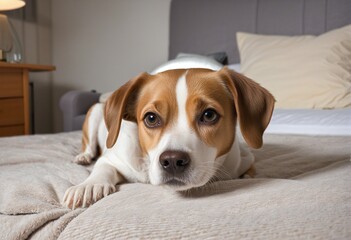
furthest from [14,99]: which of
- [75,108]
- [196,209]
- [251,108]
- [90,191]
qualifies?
[196,209]

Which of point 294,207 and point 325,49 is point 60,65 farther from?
point 294,207

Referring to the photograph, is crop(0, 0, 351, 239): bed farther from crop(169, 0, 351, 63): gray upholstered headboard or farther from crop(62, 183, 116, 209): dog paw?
crop(169, 0, 351, 63): gray upholstered headboard

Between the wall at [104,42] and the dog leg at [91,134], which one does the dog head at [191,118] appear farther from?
the wall at [104,42]

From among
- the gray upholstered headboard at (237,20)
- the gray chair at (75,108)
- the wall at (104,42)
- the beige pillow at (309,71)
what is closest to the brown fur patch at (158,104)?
the beige pillow at (309,71)

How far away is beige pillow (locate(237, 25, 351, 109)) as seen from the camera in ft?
6.13

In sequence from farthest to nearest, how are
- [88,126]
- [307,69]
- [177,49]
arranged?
[177,49] < [307,69] < [88,126]

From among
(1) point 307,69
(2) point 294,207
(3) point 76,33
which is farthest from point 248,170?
(3) point 76,33

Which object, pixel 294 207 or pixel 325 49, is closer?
pixel 294 207

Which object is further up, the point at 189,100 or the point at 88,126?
the point at 189,100

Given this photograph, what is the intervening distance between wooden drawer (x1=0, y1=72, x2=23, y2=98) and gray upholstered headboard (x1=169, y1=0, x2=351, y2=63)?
121 cm

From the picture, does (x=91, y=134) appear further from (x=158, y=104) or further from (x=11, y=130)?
(x=11, y=130)

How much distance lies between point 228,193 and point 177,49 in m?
2.41

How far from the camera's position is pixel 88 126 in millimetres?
1571

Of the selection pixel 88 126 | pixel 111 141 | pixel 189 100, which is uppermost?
pixel 189 100
